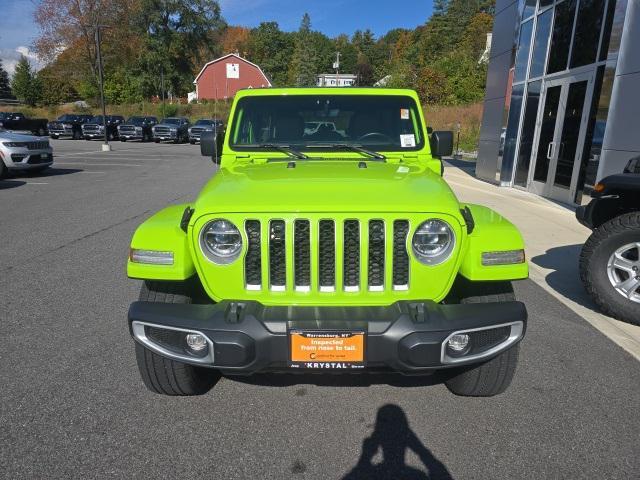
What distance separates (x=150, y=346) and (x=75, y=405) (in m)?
0.81

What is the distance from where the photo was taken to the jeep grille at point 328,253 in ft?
7.64

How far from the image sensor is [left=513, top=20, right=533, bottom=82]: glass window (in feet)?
38.4

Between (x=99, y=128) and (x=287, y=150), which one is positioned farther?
(x=99, y=128)

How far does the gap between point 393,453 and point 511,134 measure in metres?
11.4

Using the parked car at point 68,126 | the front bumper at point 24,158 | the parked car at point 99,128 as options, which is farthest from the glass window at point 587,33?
the parked car at point 68,126

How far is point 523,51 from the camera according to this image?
11922 millimetres

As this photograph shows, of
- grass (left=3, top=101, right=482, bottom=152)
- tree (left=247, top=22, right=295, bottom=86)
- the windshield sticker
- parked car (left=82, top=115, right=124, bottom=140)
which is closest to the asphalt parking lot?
the windshield sticker

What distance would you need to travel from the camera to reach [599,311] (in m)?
4.25

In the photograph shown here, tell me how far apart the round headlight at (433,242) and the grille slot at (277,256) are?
0.65 metres

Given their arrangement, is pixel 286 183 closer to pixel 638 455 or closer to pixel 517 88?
pixel 638 455

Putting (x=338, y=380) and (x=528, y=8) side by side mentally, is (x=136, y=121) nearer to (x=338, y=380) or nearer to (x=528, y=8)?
(x=528, y=8)

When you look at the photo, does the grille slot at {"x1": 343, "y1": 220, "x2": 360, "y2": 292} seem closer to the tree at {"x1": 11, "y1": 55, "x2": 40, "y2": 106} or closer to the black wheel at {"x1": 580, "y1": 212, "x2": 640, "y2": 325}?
the black wheel at {"x1": 580, "y1": 212, "x2": 640, "y2": 325}

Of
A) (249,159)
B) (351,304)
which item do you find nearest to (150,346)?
(351,304)

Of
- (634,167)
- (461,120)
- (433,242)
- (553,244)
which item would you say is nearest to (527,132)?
(553,244)
